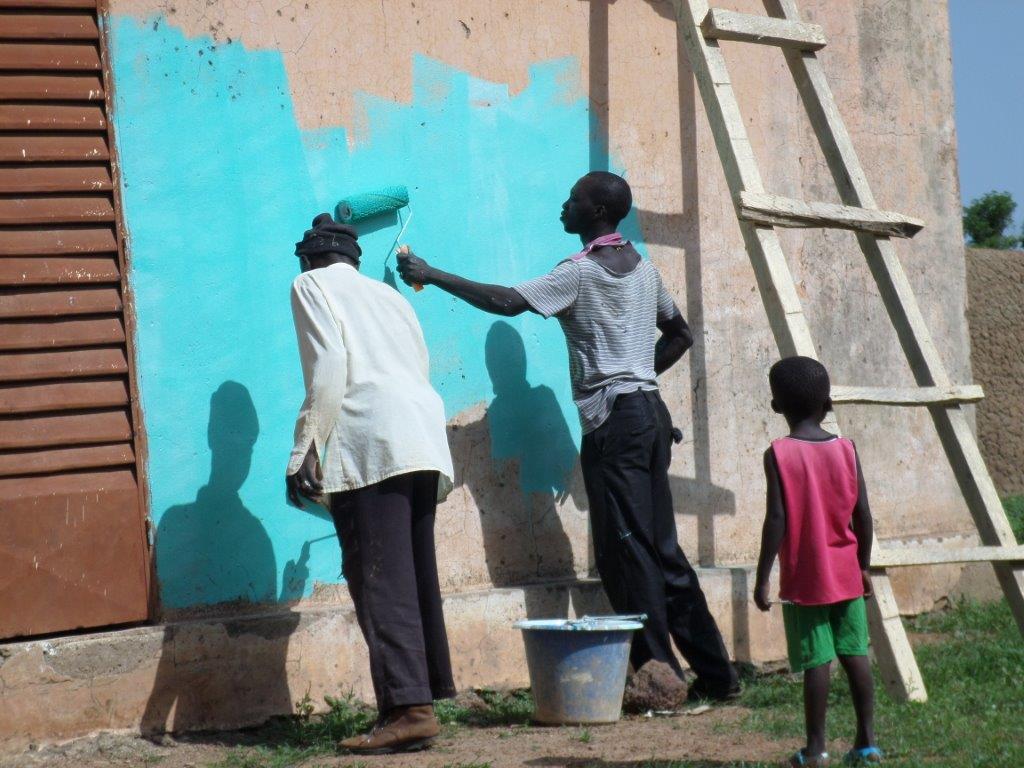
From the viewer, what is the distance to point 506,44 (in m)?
4.96

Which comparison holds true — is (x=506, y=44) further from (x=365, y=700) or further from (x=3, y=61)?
(x=365, y=700)

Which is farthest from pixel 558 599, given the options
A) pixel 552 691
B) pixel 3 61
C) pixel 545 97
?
pixel 3 61

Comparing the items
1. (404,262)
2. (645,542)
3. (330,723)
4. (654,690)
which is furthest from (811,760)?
(404,262)

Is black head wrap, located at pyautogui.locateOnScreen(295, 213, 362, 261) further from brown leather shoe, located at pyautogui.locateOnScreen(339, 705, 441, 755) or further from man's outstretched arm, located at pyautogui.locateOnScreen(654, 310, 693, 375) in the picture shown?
brown leather shoe, located at pyautogui.locateOnScreen(339, 705, 441, 755)

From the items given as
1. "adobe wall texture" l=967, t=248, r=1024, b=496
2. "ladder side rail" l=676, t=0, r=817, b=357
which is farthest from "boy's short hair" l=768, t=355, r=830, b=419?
"adobe wall texture" l=967, t=248, r=1024, b=496

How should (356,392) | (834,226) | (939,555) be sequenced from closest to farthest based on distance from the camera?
(356,392), (939,555), (834,226)

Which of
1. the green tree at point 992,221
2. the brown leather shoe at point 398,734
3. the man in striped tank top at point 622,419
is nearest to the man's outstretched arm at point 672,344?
the man in striped tank top at point 622,419

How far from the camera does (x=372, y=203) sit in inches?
180

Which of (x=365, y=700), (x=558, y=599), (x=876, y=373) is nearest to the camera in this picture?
(x=365, y=700)

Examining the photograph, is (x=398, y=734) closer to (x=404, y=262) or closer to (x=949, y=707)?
(x=404, y=262)

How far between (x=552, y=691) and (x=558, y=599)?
2.08 ft

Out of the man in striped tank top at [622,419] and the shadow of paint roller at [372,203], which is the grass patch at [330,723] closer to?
the man in striped tank top at [622,419]

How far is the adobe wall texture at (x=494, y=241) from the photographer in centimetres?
430

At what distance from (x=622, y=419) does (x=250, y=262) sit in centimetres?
141
